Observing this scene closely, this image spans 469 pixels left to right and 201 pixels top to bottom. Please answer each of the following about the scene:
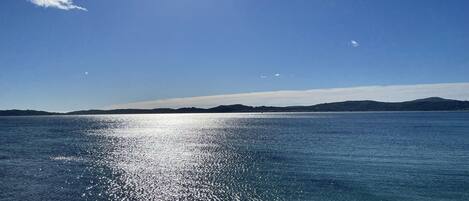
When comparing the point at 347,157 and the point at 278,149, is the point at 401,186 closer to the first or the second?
the point at 347,157

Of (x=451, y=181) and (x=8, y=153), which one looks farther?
(x=8, y=153)

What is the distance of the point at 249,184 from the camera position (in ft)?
146

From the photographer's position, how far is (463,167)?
5238 centimetres

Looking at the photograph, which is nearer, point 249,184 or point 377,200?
point 377,200

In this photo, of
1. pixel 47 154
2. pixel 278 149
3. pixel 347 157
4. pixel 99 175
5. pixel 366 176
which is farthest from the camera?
pixel 278 149

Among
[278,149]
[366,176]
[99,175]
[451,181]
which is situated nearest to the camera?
[451,181]

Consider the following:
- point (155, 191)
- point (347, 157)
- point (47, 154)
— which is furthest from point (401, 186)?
point (47, 154)

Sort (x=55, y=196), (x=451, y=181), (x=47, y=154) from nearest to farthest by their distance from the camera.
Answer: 1. (x=55, y=196)
2. (x=451, y=181)
3. (x=47, y=154)

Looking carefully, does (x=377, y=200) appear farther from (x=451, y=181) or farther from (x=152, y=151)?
(x=152, y=151)

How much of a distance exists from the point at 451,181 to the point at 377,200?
A: 13.2m

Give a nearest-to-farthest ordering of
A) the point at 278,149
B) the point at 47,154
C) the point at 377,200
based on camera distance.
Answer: the point at 377,200 → the point at 47,154 → the point at 278,149

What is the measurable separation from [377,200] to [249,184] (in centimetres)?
1462

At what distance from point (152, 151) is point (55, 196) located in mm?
39667

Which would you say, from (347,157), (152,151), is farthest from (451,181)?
(152,151)
